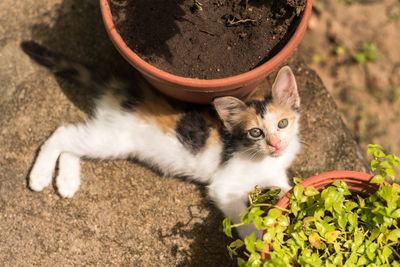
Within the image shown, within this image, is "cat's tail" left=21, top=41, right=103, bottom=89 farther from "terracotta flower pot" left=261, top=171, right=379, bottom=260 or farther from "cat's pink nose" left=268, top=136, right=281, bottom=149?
"terracotta flower pot" left=261, top=171, right=379, bottom=260

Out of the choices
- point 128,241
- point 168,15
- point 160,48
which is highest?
point 168,15

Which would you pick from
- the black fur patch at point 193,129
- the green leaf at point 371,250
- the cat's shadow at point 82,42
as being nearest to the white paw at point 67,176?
the cat's shadow at point 82,42

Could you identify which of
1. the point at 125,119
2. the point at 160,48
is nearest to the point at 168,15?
the point at 160,48

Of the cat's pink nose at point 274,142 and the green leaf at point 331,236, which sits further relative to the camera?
the cat's pink nose at point 274,142

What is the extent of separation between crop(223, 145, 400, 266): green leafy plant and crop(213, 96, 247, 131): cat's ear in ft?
1.71

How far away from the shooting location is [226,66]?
1539 millimetres

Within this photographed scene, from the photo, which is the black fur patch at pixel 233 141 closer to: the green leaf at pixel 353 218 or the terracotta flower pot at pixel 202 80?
the terracotta flower pot at pixel 202 80

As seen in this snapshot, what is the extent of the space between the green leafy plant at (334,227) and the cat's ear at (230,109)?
0.52 meters

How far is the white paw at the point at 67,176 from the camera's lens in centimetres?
193

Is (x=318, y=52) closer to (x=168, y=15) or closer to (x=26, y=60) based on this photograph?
(x=168, y=15)

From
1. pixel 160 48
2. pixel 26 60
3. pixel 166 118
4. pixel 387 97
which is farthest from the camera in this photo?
pixel 387 97

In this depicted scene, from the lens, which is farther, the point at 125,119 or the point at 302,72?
the point at 302,72

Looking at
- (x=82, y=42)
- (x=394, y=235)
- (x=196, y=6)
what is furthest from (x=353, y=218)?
(x=82, y=42)

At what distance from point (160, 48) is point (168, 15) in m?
0.15
